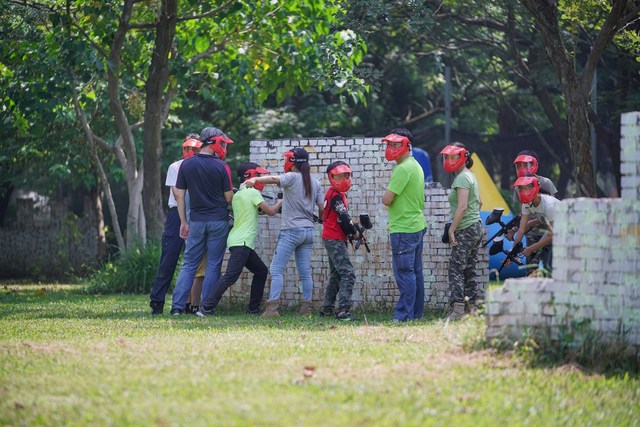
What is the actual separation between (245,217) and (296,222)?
58 centimetres

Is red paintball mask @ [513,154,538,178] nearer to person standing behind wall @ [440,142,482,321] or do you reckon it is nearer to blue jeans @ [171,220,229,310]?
person standing behind wall @ [440,142,482,321]

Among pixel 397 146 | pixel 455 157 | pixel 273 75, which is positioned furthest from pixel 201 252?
pixel 273 75

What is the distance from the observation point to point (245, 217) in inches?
464

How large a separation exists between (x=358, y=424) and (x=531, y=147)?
759 inches

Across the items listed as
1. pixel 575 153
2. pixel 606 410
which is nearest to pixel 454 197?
pixel 575 153

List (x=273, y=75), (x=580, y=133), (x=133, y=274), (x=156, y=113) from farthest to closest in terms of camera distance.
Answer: (x=273, y=75) < (x=133, y=274) < (x=156, y=113) < (x=580, y=133)

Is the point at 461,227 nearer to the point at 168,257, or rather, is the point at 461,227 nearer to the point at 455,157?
the point at 455,157

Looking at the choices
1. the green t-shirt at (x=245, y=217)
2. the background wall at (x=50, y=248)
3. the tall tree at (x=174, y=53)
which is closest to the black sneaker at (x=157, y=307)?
the green t-shirt at (x=245, y=217)

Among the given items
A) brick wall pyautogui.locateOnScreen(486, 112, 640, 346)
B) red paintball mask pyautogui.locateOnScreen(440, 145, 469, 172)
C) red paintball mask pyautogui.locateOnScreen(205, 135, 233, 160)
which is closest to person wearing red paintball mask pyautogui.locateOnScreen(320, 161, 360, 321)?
red paintball mask pyautogui.locateOnScreen(440, 145, 469, 172)

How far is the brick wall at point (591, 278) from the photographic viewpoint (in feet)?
26.5

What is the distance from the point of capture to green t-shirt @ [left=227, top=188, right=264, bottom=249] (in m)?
11.8

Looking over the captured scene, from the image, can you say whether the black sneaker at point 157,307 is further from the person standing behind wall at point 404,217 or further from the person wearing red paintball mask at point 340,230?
the person standing behind wall at point 404,217

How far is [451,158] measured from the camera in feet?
37.5

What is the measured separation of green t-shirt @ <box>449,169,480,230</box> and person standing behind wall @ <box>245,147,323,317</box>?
1.54m
